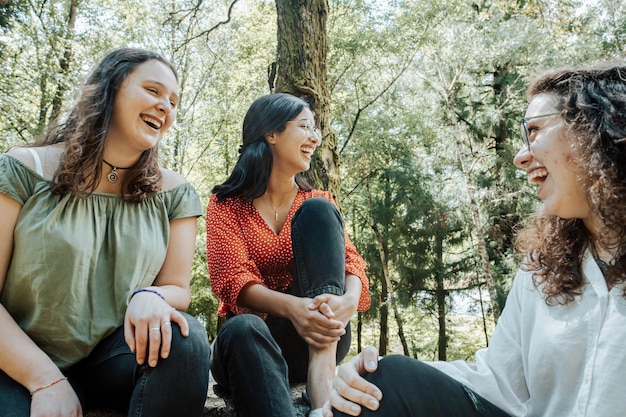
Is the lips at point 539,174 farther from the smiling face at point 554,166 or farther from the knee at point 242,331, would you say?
the knee at point 242,331

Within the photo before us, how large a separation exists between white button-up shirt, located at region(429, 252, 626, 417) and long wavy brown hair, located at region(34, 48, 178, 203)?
1.29 meters

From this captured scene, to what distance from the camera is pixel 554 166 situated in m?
1.34

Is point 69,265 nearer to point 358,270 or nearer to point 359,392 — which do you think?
point 359,392

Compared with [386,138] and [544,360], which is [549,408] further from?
[386,138]

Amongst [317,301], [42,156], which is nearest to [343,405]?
[317,301]

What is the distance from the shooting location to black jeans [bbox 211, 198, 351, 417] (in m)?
1.46

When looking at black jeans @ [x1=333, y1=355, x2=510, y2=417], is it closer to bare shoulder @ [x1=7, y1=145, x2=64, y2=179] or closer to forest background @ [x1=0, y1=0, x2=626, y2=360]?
bare shoulder @ [x1=7, y1=145, x2=64, y2=179]

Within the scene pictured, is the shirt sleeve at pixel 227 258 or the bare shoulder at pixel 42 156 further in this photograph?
the shirt sleeve at pixel 227 258

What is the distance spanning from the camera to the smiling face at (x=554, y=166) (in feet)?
4.35

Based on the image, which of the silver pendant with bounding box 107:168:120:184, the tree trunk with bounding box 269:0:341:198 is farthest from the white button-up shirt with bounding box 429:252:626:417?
the tree trunk with bounding box 269:0:341:198

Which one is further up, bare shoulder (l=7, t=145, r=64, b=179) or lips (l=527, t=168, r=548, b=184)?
lips (l=527, t=168, r=548, b=184)

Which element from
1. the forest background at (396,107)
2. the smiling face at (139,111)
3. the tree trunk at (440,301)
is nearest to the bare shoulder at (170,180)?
the smiling face at (139,111)

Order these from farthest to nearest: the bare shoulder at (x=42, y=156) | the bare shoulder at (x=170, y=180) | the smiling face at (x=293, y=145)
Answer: the smiling face at (x=293, y=145)
the bare shoulder at (x=170, y=180)
the bare shoulder at (x=42, y=156)

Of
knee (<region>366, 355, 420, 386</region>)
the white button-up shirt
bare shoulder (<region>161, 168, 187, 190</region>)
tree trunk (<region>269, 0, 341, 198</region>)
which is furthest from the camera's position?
tree trunk (<region>269, 0, 341, 198</region>)
